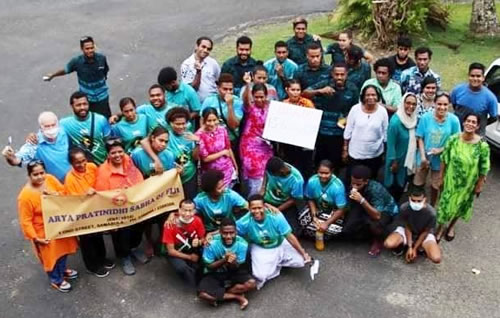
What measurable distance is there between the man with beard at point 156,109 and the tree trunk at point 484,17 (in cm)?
853

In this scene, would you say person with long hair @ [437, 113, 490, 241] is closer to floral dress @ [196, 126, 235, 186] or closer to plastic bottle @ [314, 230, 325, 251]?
plastic bottle @ [314, 230, 325, 251]

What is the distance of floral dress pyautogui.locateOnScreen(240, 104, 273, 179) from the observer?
25.7ft

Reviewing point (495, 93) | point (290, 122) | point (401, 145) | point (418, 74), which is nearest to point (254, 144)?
point (290, 122)

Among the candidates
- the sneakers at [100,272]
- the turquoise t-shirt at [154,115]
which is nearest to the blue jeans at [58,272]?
the sneakers at [100,272]

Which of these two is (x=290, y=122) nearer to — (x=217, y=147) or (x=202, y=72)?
(x=217, y=147)

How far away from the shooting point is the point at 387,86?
26.5 ft

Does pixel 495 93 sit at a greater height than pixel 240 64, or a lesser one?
lesser

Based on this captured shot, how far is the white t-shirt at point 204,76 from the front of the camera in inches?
339

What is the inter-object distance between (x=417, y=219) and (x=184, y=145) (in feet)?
8.76

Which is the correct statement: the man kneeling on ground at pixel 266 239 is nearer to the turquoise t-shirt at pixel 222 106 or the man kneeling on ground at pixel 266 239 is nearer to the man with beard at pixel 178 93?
the turquoise t-shirt at pixel 222 106

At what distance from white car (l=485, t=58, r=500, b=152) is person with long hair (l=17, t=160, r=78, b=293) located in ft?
17.9

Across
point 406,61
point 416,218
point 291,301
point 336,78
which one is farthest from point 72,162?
point 406,61

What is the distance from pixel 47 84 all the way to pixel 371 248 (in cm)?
739

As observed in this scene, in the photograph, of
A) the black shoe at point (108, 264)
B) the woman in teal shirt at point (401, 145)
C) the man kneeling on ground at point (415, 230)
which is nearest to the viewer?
the man kneeling on ground at point (415, 230)
